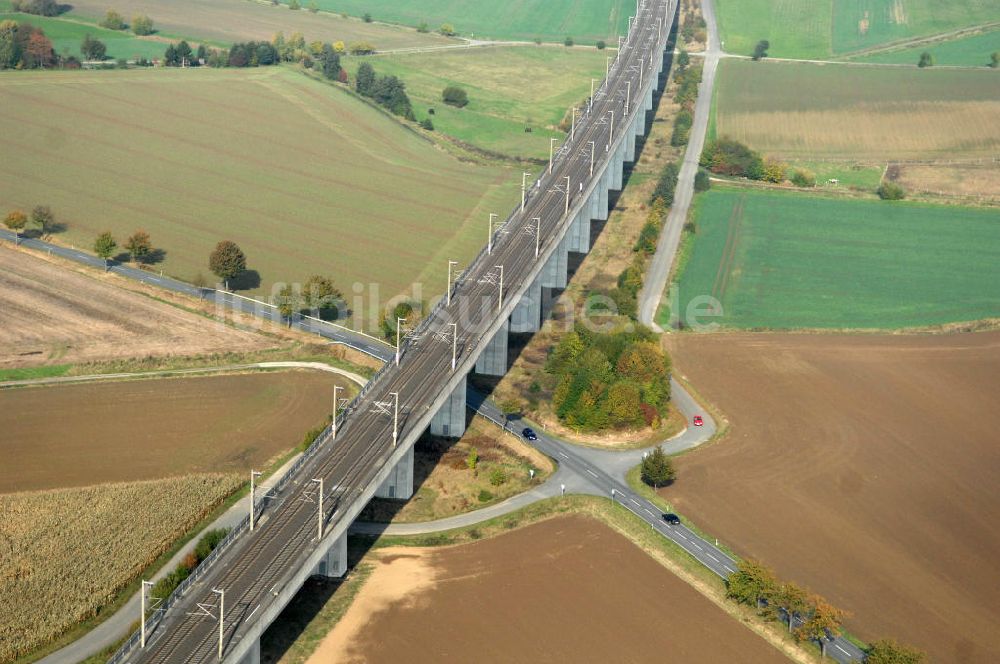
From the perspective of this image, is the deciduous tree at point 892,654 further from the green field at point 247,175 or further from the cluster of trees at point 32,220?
the cluster of trees at point 32,220

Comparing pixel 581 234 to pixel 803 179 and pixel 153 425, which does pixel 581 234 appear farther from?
pixel 153 425

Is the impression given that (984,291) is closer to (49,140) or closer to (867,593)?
(867,593)

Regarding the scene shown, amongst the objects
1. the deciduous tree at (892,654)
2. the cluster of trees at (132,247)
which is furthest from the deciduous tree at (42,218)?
the deciduous tree at (892,654)

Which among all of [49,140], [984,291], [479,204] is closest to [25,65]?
[49,140]

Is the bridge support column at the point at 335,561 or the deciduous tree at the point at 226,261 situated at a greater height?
the deciduous tree at the point at 226,261

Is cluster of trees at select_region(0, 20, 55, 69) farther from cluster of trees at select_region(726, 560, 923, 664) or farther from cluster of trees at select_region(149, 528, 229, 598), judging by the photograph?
cluster of trees at select_region(726, 560, 923, 664)

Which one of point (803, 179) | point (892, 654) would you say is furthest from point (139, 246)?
point (892, 654)
